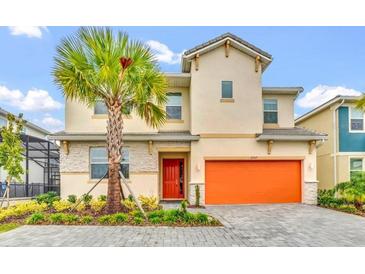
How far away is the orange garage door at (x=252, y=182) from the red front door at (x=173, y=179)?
5.89ft

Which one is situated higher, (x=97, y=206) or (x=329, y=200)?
(x=97, y=206)

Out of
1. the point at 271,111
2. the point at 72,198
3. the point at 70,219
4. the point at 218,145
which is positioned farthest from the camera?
the point at 271,111

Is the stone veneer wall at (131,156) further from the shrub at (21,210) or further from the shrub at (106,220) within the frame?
the shrub at (106,220)

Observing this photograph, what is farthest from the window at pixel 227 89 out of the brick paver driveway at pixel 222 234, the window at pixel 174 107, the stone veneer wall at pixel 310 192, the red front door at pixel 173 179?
the brick paver driveway at pixel 222 234

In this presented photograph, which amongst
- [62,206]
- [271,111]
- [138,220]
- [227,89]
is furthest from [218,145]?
[62,206]

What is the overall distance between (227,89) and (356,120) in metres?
7.55

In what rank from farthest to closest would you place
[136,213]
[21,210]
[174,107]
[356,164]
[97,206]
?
[356,164] < [174,107] < [97,206] < [21,210] < [136,213]

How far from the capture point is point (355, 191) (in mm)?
12102

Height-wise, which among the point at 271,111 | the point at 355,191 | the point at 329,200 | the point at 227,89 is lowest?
the point at 329,200

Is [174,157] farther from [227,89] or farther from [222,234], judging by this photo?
[222,234]

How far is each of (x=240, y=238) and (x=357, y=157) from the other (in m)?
11.4

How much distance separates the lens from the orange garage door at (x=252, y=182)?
1377cm
